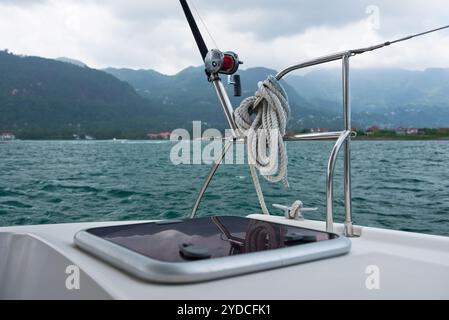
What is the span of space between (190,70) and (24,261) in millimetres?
74392

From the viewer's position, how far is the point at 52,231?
4.99 feet

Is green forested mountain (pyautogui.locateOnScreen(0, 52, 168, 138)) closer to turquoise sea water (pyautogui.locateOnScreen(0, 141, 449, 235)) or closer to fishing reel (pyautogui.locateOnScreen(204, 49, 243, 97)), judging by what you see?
turquoise sea water (pyautogui.locateOnScreen(0, 141, 449, 235))

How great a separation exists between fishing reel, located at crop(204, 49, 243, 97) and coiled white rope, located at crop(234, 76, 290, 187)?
18 centimetres

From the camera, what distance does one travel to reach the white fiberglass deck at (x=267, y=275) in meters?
0.84

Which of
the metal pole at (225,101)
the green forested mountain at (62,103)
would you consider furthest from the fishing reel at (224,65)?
the green forested mountain at (62,103)

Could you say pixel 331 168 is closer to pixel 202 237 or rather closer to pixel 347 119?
pixel 347 119

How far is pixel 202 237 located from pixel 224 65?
2.42ft

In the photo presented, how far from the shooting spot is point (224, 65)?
1627mm

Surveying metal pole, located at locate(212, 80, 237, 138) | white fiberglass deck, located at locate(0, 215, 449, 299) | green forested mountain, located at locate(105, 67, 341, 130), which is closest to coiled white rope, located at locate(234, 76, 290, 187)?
metal pole, located at locate(212, 80, 237, 138)

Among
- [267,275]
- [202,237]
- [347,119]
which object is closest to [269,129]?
[347,119]

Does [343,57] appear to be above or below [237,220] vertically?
above

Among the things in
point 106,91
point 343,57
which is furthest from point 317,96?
point 343,57

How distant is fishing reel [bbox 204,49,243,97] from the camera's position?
162cm
